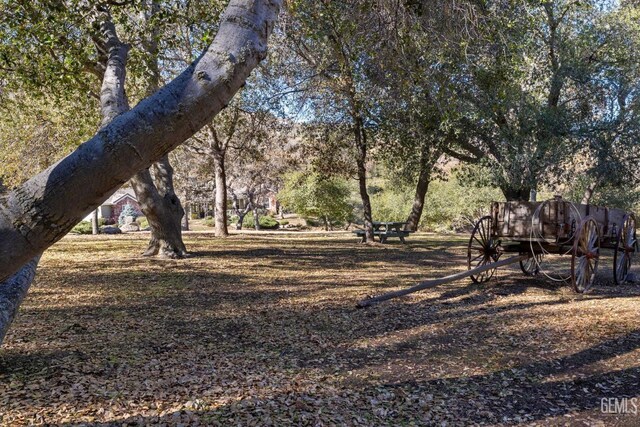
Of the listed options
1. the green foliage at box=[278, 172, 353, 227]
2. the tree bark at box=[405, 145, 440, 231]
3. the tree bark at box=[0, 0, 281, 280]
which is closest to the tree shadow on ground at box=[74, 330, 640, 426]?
the tree bark at box=[0, 0, 281, 280]

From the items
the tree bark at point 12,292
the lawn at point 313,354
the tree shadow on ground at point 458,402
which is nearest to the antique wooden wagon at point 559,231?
the lawn at point 313,354

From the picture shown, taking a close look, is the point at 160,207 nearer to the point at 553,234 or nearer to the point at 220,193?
the point at 553,234

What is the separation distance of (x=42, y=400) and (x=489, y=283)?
25.8ft

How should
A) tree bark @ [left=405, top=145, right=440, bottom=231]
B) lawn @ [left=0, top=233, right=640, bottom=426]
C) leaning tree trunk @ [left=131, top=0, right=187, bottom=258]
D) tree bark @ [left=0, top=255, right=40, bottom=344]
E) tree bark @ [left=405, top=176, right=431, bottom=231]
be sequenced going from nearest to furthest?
1. tree bark @ [left=0, top=255, right=40, bottom=344]
2. lawn @ [left=0, top=233, right=640, bottom=426]
3. leaning tree trunk @ [left=131, top=0, right=187, bottom=258]
4. tree bark @ [left=405, top=145, right=440, bottom=231]
5. tree bark @ [left=405, top=176, right=431, bottom=231]

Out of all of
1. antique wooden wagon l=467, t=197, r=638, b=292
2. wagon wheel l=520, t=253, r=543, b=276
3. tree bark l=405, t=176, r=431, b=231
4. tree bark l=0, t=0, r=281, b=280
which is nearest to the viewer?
tree bark l=0, t=0, r=281, b=280

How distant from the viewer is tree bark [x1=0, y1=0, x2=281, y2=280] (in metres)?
1.61

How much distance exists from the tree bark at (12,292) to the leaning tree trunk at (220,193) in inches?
733

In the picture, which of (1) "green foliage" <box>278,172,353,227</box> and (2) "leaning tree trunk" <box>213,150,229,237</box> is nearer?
(2) "leaning tree trunk" <box>213,150,229,237</box>

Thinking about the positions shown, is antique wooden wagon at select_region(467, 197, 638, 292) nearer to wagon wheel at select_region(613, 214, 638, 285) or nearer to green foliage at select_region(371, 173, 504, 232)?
wagon wheel at select_region(613, 214, 638, 285)

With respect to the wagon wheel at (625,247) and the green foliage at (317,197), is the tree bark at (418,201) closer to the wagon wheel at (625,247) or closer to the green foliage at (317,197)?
the green foliage at (317,197)

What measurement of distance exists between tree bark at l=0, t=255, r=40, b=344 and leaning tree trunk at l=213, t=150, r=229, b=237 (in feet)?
61.1

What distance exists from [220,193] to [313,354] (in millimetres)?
17573

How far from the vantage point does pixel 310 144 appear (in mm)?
18750

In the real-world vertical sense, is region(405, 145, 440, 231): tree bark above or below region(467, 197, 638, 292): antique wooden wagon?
above
